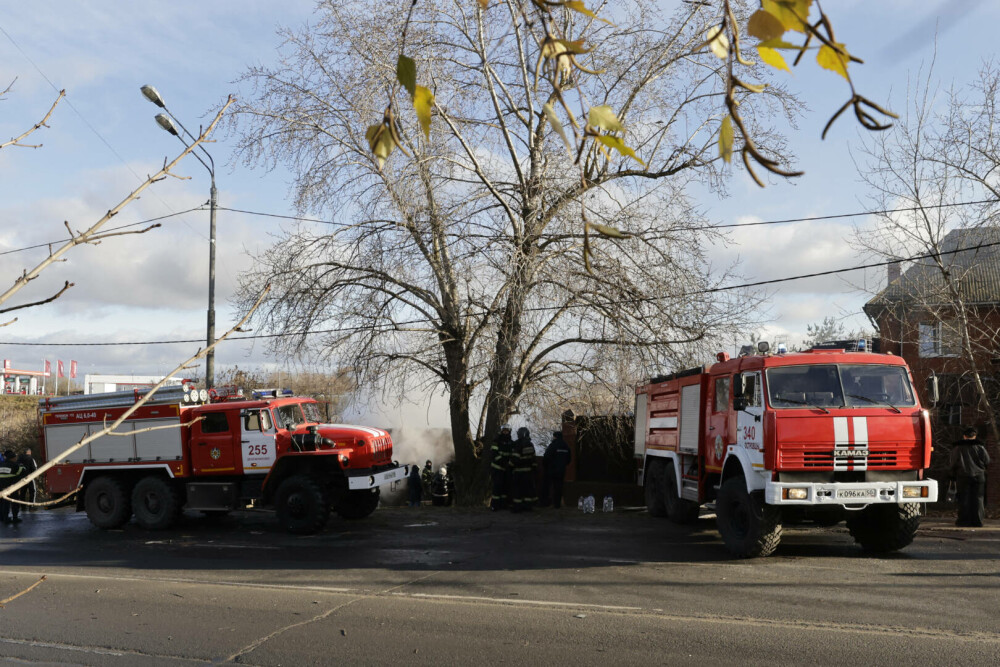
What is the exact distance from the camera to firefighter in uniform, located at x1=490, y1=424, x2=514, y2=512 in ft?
51.2

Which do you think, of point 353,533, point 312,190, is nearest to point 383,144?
point 353,533

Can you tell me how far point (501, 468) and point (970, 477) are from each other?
7832mm

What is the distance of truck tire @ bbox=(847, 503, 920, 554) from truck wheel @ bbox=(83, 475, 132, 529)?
12052mm

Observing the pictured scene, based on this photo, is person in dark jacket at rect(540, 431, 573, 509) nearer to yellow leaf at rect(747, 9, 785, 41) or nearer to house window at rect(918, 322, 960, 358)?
house window at rect(918, 322, 960, 358)

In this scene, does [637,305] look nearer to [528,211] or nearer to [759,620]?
[528,211]

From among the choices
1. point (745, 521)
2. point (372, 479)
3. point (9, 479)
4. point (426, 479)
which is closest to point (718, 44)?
point (745, 521)

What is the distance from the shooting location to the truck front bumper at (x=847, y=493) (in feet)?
31.0

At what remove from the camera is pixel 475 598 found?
8242 millimetres

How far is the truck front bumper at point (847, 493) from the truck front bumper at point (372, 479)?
20.5 feet

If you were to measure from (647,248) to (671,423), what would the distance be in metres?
4.08

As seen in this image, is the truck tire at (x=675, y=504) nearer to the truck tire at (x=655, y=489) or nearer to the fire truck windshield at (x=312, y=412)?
the truck tire at (x=655, y=489)

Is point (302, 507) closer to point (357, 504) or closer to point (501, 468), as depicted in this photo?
point (357, 504)

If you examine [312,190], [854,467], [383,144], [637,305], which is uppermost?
[312,190]

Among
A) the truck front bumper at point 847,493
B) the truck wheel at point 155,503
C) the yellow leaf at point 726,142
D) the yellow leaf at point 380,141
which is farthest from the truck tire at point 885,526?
the truck wheel at point 155,503
